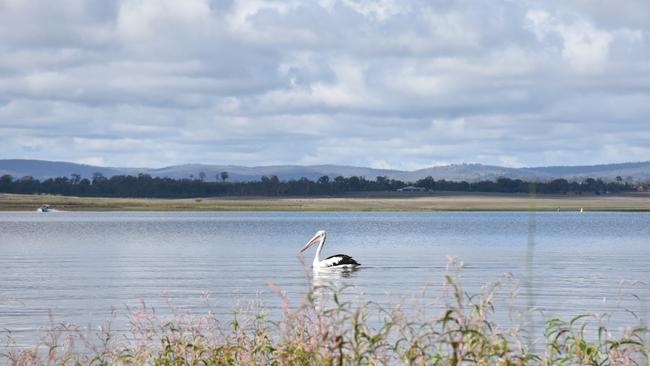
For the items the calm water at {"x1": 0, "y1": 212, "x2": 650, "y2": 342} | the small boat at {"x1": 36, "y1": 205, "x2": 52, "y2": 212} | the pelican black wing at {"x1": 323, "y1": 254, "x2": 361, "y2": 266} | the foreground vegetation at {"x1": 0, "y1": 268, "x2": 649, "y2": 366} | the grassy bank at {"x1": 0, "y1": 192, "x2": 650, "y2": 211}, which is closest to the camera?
the foreground vegetation at {"x1": 0, "y1": 268, "x2": 649, "y2": 366}

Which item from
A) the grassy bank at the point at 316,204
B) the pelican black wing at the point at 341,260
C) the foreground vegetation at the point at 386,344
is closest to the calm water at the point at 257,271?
the foreground vegetation at the point at 386,344

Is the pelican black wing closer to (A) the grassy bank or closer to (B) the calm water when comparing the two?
(B) the calm water

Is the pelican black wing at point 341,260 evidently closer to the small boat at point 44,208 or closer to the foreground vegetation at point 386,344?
the foreground vegetation at point 386,344

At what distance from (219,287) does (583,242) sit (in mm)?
37644

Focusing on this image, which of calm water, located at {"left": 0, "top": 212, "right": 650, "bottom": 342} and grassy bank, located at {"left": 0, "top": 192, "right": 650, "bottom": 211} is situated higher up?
grassy bank, located at {"left": 0, "top": 192, "right": 650, "bottom": 211}

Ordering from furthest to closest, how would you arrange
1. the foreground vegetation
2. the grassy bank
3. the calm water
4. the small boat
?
the grassy bank → the small boat → the calm water → the foreground vegetation

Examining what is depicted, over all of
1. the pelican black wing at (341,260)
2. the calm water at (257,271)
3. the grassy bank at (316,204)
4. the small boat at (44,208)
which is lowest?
the calm water at (257,271)

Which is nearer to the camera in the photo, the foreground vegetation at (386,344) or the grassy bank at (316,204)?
the foreground vegetation at (386,344)

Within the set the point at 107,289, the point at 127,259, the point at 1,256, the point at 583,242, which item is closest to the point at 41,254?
the point at 1,256

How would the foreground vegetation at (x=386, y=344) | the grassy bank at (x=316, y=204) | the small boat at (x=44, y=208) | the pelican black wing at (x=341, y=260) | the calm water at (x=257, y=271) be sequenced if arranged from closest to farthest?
1. the foreground vegetation at (x=386, y=344)
2. the calm water at (x=257, y=271)
3. the pelican black wing at (x=341, y=260)
4. the small boat at (x=44, y=208)
5. the grassy bank at (x=316, y=204)

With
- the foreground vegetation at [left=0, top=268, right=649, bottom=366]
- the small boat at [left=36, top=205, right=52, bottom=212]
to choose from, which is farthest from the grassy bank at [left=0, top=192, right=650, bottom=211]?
the foreground vegetation at [left=0, top=268, right=649, bottom=366]

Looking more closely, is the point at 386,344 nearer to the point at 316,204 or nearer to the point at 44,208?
the point at 44,208

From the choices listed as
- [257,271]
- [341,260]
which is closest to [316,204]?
[341,260]

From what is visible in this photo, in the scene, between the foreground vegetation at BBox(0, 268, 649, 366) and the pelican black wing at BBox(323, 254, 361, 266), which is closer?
the foreground vegetation at BBox(0, 268, 649, 366)
